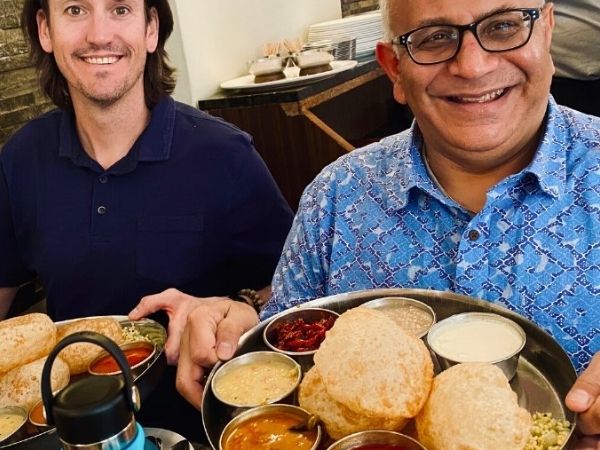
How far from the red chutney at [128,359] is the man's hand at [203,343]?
0.30ft

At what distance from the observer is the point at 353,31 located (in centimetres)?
486

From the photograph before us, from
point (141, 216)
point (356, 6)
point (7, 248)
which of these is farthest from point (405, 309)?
point (356, 6)

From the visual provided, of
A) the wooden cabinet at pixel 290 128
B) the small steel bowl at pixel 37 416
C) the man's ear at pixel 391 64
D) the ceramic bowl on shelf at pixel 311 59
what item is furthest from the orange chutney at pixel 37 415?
the ceramic bowl on shelf at pixel 311 59

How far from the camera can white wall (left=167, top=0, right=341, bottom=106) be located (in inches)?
142

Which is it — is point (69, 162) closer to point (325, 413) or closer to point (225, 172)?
point (225, 172)

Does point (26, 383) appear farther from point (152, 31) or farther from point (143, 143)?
point (152, 31)

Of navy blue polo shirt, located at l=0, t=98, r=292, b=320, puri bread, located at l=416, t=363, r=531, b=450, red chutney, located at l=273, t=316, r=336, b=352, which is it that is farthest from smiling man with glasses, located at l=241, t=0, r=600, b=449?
navy blue polo shirt, located at l=0, t=98, r=292, b=320

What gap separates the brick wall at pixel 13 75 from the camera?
3.17 metres

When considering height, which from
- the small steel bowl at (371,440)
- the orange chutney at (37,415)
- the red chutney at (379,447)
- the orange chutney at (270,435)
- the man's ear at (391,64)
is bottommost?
the orange chutney at (37,415)

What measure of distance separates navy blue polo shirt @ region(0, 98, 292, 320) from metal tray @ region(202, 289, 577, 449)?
0.79 metres

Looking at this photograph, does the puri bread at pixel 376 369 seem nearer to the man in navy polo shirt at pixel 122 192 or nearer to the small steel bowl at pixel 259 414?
the small steel bowl at pixel 259 414

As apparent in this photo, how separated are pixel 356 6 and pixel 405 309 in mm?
5393

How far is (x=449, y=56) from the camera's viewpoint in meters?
1.49

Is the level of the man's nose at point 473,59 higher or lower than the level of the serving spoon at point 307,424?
higher
